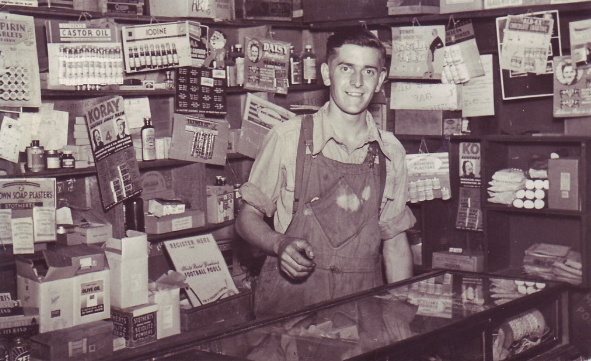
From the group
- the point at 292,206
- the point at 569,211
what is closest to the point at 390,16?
the point at 569,211

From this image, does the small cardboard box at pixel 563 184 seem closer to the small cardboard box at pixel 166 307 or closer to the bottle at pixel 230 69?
the bottle at pixel 230 69

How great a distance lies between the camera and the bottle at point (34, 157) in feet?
15.6

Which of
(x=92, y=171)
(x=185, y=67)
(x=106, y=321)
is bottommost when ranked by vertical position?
(x=106, y=321)

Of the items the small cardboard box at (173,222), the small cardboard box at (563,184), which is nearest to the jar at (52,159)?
the small cardboard box at (173,222)

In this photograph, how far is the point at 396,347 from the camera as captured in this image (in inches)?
80.4

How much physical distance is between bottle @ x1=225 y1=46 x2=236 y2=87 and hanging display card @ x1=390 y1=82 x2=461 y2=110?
3.89 ft

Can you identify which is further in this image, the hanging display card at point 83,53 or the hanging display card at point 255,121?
the hanging display card at point 255,121

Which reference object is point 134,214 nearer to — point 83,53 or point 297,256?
point 83,53

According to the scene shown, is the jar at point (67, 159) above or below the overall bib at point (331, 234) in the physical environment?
above

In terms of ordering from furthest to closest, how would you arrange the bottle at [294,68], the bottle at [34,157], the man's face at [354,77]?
the bottle at [294,68], the bottle at [34,157], the man's face at [354,77]

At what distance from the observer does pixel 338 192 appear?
11.0 feet

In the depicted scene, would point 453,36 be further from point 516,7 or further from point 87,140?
point 87,140

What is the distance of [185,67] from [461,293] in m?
3.31

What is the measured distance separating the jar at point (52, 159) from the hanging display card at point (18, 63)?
1.01ft
